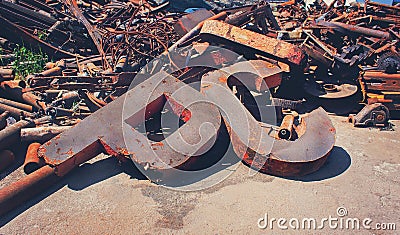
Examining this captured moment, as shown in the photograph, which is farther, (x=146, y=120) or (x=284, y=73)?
(x=284, y=73)

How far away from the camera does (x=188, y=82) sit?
4.02 m

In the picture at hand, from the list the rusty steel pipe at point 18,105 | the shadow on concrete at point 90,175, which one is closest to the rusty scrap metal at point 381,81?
the shadow on concrete at point 90,175

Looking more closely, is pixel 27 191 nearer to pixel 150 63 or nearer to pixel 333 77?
pixel 150 63

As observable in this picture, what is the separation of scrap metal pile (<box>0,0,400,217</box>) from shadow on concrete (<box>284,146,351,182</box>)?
3.4 inches

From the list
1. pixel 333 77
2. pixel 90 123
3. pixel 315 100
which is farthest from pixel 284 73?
pixel 90 123

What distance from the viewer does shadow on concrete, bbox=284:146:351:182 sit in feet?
10.1

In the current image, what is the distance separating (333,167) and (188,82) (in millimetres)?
1885

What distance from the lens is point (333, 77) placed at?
4848 millimetres

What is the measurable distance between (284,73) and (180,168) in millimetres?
2020

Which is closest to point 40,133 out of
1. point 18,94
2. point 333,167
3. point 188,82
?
point 18,94

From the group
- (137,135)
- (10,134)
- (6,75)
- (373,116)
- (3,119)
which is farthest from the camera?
(6,75)

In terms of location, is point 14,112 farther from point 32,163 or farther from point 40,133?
point 32,163

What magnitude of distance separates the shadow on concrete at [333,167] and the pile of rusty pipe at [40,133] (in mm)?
2433

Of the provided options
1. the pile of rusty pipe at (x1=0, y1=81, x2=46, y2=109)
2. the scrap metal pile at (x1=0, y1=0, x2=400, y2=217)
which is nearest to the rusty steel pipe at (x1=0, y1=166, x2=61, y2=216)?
the scrap metal pile at (x1=0, y1=0, x2=400, y2=217)
